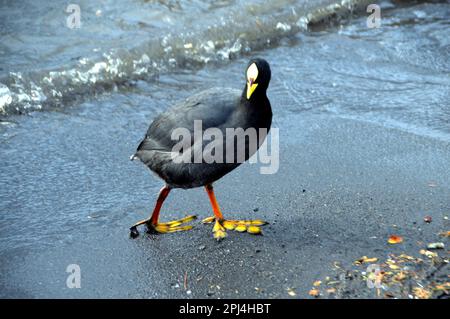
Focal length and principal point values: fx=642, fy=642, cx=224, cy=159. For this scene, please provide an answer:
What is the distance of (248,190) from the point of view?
5.06 meters

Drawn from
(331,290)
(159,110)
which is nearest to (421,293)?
(331,290)

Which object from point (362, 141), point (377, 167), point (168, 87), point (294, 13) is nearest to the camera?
point (377, 167)

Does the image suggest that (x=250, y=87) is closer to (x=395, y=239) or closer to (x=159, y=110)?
(x=395, y=239)

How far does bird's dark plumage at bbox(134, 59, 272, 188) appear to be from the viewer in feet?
13.9

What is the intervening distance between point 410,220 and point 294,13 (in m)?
5.99

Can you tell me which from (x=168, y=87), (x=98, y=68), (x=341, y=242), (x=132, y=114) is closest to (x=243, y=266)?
A: (x=341, y=242)

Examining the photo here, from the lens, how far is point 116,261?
4.20 metres

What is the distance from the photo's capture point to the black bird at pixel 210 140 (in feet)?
13.9

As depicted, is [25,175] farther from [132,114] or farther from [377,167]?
[377,167]

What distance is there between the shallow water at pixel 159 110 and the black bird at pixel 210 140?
494 mm

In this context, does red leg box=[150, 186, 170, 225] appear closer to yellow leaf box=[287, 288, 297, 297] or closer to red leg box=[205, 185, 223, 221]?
red leg box=[205, 185, 223, 221]

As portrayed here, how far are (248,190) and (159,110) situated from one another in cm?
→ 205

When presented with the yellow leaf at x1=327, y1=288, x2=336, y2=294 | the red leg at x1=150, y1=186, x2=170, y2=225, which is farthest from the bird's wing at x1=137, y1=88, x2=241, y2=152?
the yellow leaf at x1=327, y1=288, x2=336, y2=294

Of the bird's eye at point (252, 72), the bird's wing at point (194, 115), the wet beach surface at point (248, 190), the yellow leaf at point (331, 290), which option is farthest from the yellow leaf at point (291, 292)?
the bird's eye at point (252, 72)
